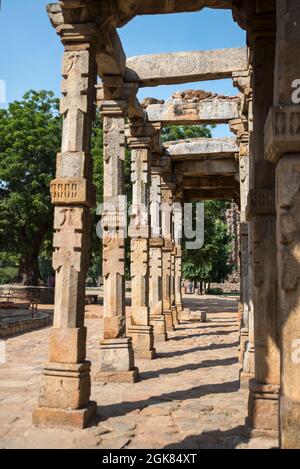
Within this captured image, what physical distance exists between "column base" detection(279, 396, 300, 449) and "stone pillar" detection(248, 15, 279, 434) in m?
1.74

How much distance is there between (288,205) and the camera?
3053mm

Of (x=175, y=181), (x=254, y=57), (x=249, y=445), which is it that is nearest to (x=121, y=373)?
Result: (x=249, y=445)

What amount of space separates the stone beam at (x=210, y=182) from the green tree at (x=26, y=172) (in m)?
7.58

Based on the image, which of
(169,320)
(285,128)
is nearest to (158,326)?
(169,320)

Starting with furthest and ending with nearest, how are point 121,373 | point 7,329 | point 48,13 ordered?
point 7,329 < point 121,373 < point 48,13

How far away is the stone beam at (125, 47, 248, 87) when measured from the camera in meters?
8.43

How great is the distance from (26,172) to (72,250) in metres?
18.0

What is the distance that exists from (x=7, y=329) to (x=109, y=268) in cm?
635

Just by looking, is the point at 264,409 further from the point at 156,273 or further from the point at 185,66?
the point at 156,273

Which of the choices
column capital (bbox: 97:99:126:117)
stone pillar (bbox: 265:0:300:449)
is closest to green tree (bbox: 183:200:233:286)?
column capital (bbox: 97:99:126:117)

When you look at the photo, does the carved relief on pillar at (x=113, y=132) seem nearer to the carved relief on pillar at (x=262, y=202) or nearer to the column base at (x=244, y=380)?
the carved relief on pillar at (x=262, y=202)

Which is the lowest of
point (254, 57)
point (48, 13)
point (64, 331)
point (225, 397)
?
point (225, 397)

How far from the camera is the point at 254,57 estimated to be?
5129 millimetres
